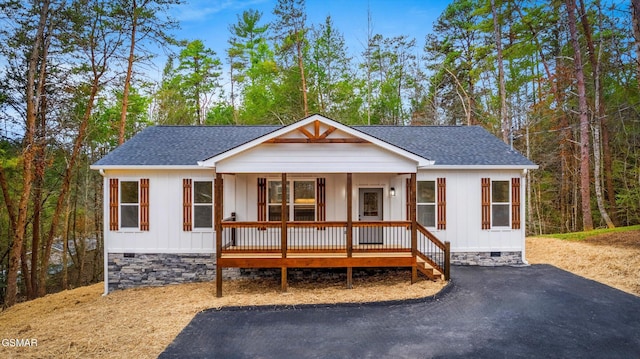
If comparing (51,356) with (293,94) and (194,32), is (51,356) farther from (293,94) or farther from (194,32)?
(194,32)

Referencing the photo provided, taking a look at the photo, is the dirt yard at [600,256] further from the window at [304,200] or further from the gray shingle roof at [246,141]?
the window at [304,200]

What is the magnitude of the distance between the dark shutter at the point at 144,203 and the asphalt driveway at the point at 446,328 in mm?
4139

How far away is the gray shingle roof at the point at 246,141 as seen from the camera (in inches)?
404

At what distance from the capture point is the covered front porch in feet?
28.5

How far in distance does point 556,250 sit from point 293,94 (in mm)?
15397

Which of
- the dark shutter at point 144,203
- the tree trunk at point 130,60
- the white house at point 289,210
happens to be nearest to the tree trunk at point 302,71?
the tree trunk at point 130,60


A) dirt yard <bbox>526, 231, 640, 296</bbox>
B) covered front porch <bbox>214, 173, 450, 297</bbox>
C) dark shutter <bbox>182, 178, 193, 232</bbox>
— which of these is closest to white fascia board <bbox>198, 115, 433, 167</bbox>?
covered front porch <bbox>214, 173, 450, 297</bbox>

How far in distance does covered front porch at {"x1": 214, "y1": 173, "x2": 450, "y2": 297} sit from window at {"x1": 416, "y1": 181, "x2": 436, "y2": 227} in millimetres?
442

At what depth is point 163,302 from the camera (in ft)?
27.6

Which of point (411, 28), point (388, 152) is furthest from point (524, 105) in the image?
point (388, 152)

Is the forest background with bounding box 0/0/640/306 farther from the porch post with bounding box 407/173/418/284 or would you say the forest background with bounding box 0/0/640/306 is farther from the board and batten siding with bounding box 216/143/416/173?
the porch post with bounding box 407/173/418/284

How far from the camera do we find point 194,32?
2325 cm

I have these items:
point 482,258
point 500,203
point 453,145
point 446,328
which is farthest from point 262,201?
point 500,203

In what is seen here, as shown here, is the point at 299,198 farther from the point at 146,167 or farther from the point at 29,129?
the point at 29,129
